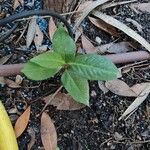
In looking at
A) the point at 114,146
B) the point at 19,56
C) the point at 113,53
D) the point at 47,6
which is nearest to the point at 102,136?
the point at 114,146

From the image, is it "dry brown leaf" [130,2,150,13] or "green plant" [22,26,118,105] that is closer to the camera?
"green plant" [22,26,118,105]

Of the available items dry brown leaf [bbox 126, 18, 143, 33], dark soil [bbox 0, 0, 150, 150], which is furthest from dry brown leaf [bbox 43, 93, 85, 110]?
dry brown leaf [bbox 126, 18, 143, 33]

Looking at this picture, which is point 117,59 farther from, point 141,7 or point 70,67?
point 141,7

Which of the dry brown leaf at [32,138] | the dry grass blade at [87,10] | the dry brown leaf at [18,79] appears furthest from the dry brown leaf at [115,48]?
the dry brown leaf at [32,138]

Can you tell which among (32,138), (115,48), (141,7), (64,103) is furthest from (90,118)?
(141,7)

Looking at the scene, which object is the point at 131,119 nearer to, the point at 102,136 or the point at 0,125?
the point at 102,136

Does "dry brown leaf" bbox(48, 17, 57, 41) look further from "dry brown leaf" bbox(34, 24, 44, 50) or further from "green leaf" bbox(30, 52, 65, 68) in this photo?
"green leaf" bbox(30, 52, 65, 68)
